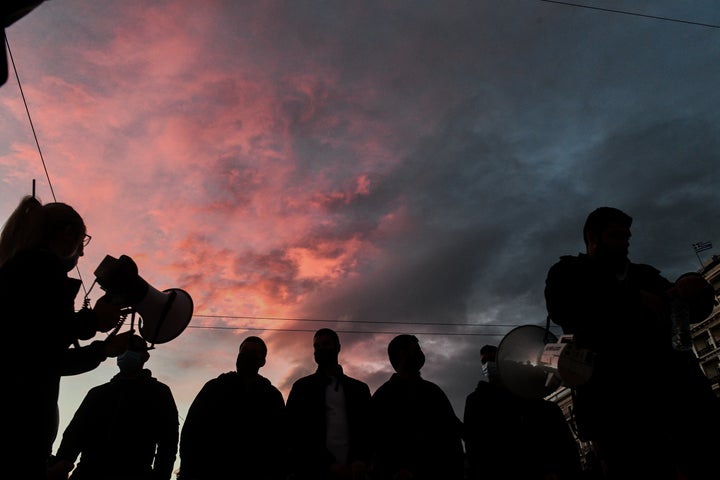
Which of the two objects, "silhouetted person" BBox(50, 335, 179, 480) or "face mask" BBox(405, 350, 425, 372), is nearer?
"silhouetted person" BBox(50, 335, 179, 480)

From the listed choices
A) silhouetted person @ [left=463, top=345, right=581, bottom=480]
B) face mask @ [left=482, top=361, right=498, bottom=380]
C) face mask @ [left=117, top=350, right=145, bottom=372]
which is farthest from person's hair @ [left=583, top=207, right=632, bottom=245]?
face mask @ [left=117, top=350, right=145, bottom=372]

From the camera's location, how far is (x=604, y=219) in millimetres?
2873

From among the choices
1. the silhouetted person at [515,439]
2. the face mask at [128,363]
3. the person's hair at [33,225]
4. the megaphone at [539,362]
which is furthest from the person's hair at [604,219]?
the face mask at [128,363]

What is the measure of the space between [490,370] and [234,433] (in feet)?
11.0

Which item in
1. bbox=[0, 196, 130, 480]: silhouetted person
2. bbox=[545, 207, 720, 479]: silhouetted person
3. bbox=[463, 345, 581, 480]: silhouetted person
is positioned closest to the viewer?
bbox=[0, 196, 130, 480]: silhouetted person

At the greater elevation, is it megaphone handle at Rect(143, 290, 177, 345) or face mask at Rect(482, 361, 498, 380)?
face mask at Rect(482, 361, 498, 380)

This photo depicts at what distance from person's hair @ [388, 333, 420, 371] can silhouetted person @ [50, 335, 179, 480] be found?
237 cm

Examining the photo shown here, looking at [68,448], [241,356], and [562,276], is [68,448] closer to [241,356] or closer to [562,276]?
[241,356]

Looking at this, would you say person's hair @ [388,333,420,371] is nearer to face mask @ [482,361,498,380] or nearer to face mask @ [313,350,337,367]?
face mask @ [313,350,337,367]

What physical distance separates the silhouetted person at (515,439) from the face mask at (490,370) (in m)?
0.34

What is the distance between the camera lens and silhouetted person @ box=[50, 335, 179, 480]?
13.4 ft

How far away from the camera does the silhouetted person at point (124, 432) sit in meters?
4.09

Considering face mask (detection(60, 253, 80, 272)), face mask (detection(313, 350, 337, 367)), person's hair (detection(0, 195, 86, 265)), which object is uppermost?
face mask (detection(313, 350, 337, 367))

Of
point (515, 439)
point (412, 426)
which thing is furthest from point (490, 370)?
point (412, 426)
